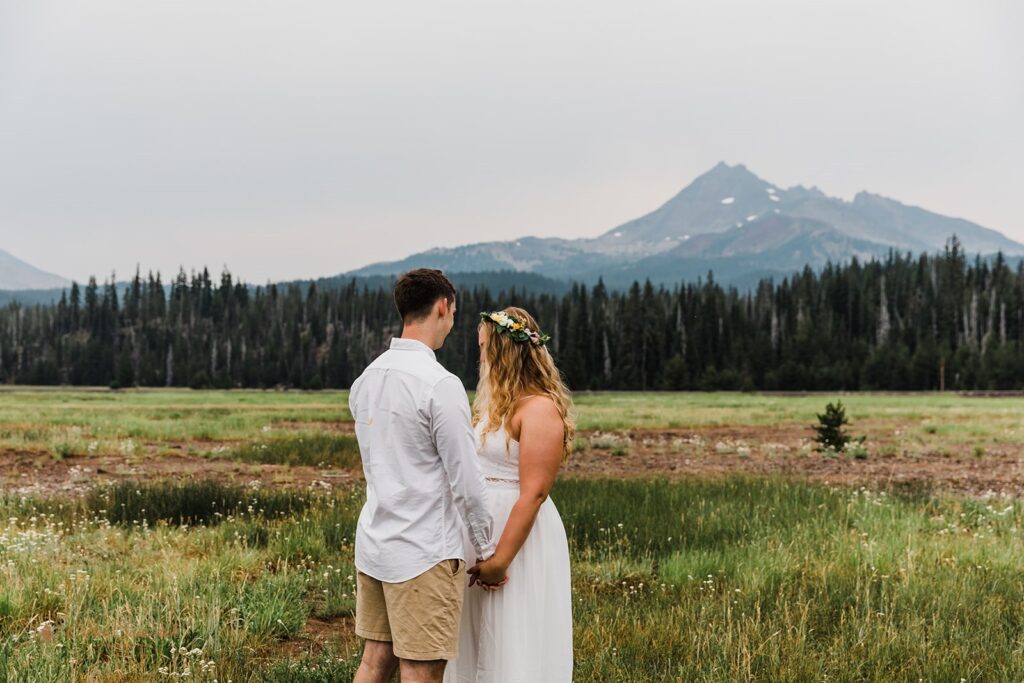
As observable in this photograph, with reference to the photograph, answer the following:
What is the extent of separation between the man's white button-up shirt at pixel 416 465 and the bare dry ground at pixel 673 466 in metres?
12.6

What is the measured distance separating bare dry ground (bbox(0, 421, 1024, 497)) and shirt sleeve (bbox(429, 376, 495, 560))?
12713 mm

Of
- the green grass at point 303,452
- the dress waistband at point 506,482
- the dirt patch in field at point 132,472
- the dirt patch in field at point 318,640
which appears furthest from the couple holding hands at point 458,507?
the green grass at point 303,452

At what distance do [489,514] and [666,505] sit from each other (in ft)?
29.8

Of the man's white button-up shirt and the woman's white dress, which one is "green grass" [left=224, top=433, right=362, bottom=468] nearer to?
the woman's white dress

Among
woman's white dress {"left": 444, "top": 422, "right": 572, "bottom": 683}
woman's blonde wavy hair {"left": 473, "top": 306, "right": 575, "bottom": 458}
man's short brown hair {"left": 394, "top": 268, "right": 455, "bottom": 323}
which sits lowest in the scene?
woman's white dress {"left": 444, "top": 422, "right": 572, "bottom": 683}

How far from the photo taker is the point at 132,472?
18609mm

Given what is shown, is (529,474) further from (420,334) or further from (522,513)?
(420,334)

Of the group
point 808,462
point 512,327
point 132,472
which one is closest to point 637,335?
point 808,462

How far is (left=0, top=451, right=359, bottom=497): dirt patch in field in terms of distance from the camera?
54.2 feet

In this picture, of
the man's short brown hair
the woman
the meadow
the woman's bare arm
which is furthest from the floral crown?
the meadow

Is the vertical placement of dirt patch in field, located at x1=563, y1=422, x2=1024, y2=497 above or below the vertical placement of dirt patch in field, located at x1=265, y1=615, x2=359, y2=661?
below

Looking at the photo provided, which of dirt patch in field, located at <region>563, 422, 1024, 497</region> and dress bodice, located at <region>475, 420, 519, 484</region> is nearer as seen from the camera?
dress bodice, located at <region>475, 420, 519, 484</region>

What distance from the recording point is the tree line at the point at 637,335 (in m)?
108

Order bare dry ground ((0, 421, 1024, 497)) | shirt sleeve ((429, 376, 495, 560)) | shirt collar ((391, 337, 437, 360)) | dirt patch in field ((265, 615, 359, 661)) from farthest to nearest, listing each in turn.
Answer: bare dry ground ((0, 421, 1024, 497)) → dirt patch in field ((265, 615, 359, 661)) → shirt collar ((391, 337, 437, 360)) → shirt sleeve ((429, 376, 495, 560))
